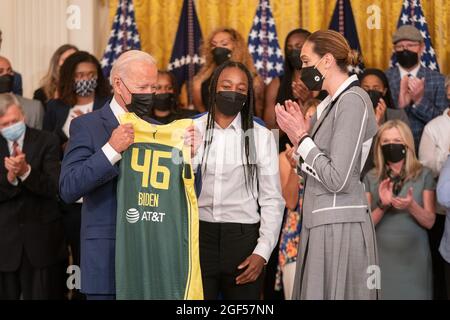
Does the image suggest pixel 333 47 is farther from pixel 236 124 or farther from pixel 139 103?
pixel 139 103

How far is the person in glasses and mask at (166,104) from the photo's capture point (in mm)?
6227

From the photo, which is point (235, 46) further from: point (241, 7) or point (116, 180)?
point (116, 180)

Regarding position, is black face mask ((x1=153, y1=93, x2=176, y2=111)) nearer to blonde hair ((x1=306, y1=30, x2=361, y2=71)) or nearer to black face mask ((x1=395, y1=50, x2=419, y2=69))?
black face mask ((x1=395, y1=50, x2=419, y2=69))

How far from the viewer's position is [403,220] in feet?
18.5

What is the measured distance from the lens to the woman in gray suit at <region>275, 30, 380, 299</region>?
4078mm

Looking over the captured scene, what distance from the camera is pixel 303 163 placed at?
4145mm

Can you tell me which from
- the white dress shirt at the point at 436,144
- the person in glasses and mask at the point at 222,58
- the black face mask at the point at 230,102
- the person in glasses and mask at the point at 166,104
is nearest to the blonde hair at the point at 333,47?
the black face mask at the point at 230,102

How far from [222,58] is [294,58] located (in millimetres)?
552

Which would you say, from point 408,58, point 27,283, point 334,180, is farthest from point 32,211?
point 408,58

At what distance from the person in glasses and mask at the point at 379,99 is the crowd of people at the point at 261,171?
14mm

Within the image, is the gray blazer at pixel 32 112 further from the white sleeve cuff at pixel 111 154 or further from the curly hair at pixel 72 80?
the white sleeve cuff at pixel 111 154

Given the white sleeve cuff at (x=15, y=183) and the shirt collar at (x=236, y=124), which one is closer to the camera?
the shirt collar at (x=236, y=124)

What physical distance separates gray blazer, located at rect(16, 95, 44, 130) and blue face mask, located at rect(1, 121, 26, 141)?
703mm

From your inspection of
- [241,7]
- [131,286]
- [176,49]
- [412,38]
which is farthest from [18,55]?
[131,286]
